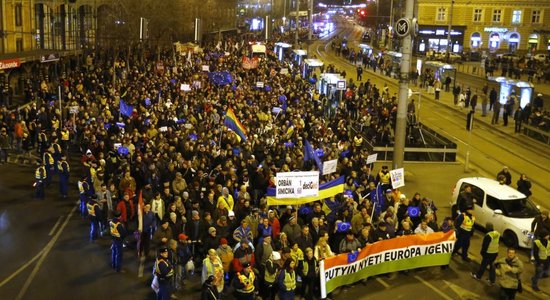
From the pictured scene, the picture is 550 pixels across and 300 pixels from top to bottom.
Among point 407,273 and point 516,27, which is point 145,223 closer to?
point 407,273

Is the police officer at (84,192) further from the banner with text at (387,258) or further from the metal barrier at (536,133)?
the metal barrier at (536,133)

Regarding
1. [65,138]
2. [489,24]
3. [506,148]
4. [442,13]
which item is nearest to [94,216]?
[65,138]

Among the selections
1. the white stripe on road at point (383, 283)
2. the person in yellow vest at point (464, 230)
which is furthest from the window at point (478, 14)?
the white stripe on road at point (383, 283)

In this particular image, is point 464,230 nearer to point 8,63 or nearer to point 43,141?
point 43,141

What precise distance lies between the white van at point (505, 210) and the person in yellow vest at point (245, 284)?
8.12 metres

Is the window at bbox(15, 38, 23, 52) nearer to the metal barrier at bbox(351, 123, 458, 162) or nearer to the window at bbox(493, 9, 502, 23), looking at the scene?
the metal barrier at bbox(351, 123, 458, 162)

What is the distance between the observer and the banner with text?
13469mm

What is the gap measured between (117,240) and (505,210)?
10.2 meters

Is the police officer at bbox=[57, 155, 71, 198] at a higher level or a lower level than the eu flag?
lower

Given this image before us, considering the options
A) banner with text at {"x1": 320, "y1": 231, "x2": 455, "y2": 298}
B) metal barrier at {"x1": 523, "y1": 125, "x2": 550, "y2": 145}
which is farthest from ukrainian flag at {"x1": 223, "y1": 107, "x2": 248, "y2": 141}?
metal barrier at {"x1": 523, "y1": 125, "x2": 550, "y2": 145}

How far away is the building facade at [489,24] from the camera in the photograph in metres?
78.6

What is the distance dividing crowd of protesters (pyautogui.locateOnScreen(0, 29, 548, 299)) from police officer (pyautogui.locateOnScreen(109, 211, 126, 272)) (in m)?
0.68

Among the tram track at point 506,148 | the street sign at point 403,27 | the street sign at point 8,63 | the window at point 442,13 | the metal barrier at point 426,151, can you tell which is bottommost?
the tram track at point 506,148

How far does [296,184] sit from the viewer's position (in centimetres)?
1502
